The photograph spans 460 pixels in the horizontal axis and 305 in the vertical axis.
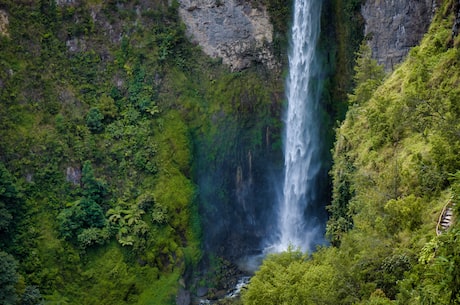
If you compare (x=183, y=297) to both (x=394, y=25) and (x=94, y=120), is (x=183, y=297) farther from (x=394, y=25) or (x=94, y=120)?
(x=394, y=25)

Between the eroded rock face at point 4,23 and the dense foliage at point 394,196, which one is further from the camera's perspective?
the eroded rock face at point 4,23

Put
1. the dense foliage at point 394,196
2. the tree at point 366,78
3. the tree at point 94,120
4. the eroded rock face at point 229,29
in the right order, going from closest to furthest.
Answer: the dense foliage at point 394,196 < the tree at point 366,78 < the tree at point 94,120 < the eroded rock face at point 229,29

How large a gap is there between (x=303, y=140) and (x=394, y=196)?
55.7 feet

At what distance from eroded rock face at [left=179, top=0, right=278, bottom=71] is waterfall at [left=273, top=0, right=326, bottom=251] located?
2.08 m

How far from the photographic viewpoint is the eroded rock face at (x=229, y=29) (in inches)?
1316

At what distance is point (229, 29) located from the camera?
3359cm

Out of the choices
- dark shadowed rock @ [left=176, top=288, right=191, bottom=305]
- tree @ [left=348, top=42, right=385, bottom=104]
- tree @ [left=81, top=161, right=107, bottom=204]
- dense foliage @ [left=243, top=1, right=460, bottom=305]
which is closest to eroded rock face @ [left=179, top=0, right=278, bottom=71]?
tree @ [left=348, top=42, right=385, bottom=104]

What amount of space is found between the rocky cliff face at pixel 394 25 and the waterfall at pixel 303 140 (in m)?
3.95

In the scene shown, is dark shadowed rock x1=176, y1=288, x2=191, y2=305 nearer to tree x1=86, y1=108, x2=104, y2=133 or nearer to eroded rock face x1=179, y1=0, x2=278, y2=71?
tree x1=86, y1=108, x2=104, y2=133

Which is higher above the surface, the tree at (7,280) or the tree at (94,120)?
the tree at (94,120)

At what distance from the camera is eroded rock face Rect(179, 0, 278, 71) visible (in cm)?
3344

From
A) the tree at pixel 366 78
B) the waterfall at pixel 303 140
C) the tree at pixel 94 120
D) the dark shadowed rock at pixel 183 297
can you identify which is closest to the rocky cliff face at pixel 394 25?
the tree at pixel 366 78

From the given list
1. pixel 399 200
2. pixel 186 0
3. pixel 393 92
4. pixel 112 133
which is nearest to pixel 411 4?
pixel 393 92

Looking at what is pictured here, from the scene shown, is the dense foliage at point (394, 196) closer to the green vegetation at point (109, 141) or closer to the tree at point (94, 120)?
the green vegetation at point (109, 141)
